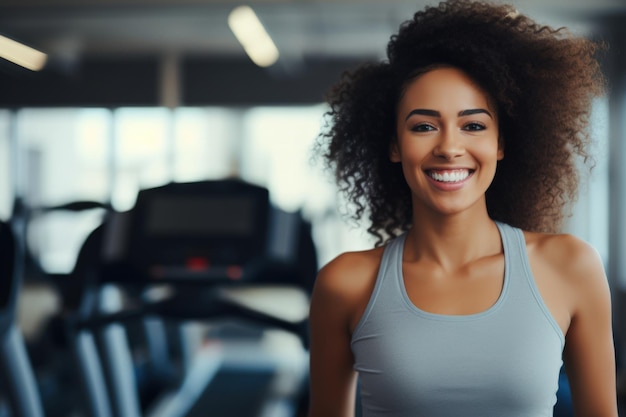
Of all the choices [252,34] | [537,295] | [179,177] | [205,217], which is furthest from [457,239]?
[179,177]

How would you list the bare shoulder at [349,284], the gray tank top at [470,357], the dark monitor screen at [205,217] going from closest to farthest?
the gray tank top at [470,357] → the bare shoulder at [349,284] → the dark monitor screen at [205,217]

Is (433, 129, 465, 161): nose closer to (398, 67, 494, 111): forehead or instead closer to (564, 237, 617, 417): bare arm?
(398, 67, 494, 111): forehead

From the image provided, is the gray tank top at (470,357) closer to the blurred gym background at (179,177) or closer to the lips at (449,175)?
the lips at (449,175)

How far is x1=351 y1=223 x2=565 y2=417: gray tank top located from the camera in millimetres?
909

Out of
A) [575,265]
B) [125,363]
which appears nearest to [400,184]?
[575,265]

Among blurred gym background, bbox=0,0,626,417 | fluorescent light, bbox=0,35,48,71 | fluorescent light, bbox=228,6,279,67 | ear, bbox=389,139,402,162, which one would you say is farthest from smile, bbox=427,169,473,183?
fluorescent light, bbox=228,6,279,67

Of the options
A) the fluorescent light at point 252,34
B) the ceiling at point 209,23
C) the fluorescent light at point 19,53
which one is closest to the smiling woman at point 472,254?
the fluorescent light at point 19,53

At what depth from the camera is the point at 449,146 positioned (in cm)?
96

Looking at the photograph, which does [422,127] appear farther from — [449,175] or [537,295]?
[537,295]

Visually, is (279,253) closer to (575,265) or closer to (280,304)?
(575,265)

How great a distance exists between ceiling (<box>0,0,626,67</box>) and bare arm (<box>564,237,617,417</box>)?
10.2 feet

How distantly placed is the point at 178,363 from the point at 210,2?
2.33 metres

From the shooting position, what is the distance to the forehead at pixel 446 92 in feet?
3.25

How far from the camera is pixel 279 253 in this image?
2195 millimetres
